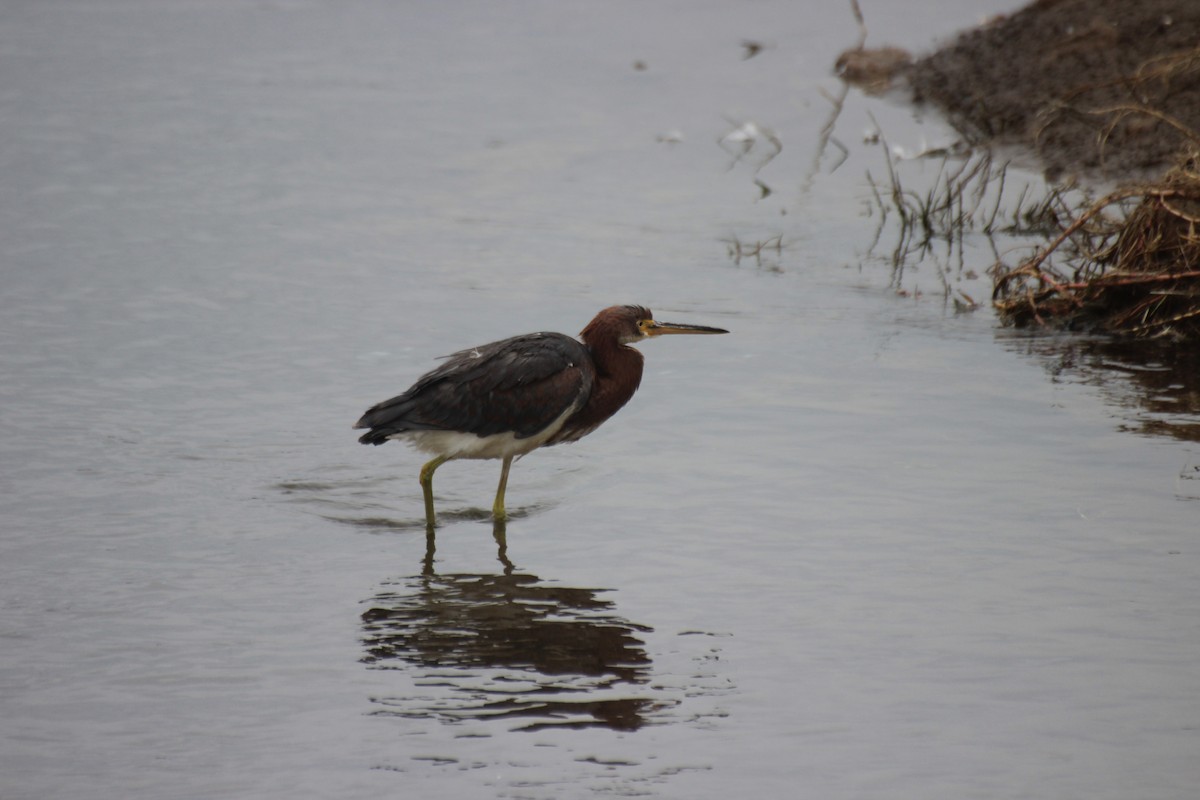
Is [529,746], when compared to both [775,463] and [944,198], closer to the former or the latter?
[775,463]

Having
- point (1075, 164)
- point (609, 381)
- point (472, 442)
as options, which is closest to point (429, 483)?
point (472, 442)

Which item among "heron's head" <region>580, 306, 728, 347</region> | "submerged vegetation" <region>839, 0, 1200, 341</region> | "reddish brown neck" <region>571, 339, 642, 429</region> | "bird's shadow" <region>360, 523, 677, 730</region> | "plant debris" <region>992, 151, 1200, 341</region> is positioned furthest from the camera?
"submerged vegetation" <region>839, 0, 1200, 341</region>

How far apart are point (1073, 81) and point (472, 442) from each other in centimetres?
A: 1047

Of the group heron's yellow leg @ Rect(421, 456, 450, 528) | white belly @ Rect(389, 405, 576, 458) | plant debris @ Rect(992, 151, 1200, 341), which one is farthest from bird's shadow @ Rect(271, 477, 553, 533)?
plant debris @ Rect(992, 151, 1200, 341)

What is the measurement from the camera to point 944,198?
14.1 metres

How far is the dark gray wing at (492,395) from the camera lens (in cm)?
799

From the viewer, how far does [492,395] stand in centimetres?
805

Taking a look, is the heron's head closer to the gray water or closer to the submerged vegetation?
the gray water

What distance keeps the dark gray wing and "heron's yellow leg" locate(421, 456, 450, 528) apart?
0.19 m

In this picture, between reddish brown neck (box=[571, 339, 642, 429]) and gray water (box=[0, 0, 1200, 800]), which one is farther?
reddish brown neck (box=[571, 339, 642, 429])

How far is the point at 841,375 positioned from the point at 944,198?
412 cm

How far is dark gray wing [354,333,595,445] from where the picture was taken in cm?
799

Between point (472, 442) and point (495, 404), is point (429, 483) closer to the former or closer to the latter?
point (472, 442)

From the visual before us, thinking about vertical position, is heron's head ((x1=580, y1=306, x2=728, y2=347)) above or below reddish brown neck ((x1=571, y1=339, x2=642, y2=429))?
above
